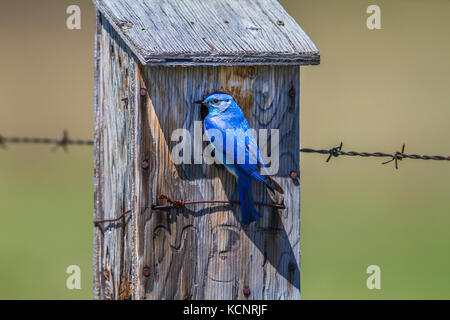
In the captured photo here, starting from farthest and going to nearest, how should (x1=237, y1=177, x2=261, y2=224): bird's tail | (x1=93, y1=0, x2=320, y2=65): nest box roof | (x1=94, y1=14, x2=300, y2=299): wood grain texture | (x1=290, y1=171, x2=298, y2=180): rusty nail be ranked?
(x1=290, y1=171, x2=298, y2=180): rusty nail
(x1=237, y1=177, x2=261, y2=224): bird's tail
(x1=94, y1=14, x2=300, y2=299): wood grain texture
(x1=93, y1=0, x2=320, y2=65): nest box roof

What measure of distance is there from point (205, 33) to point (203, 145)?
64 cm

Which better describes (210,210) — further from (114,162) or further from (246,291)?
(114,162)

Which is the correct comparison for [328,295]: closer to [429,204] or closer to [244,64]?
[429,204]

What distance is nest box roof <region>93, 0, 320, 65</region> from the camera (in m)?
3.93

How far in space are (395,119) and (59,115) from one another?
6.26 m

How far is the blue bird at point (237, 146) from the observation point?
13.4 feet

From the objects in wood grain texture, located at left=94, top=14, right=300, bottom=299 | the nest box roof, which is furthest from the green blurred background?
the nest box roof

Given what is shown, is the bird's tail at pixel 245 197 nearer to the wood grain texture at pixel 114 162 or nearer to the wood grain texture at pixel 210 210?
the wood grain texture at pixel 210 210

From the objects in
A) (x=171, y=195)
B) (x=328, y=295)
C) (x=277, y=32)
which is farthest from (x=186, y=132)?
(x=328, y=295)

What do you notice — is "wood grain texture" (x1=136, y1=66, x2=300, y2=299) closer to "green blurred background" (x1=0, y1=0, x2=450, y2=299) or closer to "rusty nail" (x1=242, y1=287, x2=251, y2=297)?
"rusty nail" (x1=242, y1=287, x2=251, y2=297)

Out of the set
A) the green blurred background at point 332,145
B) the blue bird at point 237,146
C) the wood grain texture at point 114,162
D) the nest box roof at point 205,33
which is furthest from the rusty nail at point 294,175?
the green blurred background at point 332,145

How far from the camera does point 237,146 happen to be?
4.15 m

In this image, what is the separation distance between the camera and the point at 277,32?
4.24 m

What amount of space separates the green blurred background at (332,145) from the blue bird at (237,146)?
5277 mm
